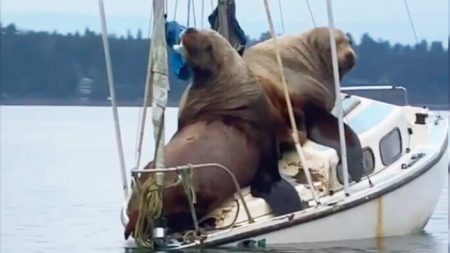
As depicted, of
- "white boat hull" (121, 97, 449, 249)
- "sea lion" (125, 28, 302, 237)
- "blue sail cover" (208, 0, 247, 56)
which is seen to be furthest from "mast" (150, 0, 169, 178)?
"blue sail cover" (208, 0, 247, 56)

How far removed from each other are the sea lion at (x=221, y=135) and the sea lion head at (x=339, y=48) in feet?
6.77

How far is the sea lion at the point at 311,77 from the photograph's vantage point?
Answer: 24.0m

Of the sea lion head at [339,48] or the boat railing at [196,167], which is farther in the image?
the sea lion head at [339,48]

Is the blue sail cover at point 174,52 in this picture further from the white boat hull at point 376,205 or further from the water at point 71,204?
the water at point 71,204

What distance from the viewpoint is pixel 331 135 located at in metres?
24.4

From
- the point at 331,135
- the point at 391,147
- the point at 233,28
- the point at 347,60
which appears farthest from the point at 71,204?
the point at 331,135

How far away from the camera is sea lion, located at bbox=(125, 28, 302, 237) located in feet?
72.0

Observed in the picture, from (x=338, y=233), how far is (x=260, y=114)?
167 centimetres

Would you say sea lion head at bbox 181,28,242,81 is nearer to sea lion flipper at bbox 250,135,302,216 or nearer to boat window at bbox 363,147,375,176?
sea lion flipper at bbox 250,135,302,216

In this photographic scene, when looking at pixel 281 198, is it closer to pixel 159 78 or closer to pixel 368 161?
pixel 159 78

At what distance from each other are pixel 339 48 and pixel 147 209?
4.81 m

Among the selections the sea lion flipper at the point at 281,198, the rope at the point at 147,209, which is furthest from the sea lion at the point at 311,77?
the rope at the point at 147,209

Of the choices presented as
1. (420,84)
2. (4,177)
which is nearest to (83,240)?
(420,84)

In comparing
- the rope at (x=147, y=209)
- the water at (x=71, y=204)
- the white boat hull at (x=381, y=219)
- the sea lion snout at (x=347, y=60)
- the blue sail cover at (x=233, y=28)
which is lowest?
the water at (x=71, y=204)
